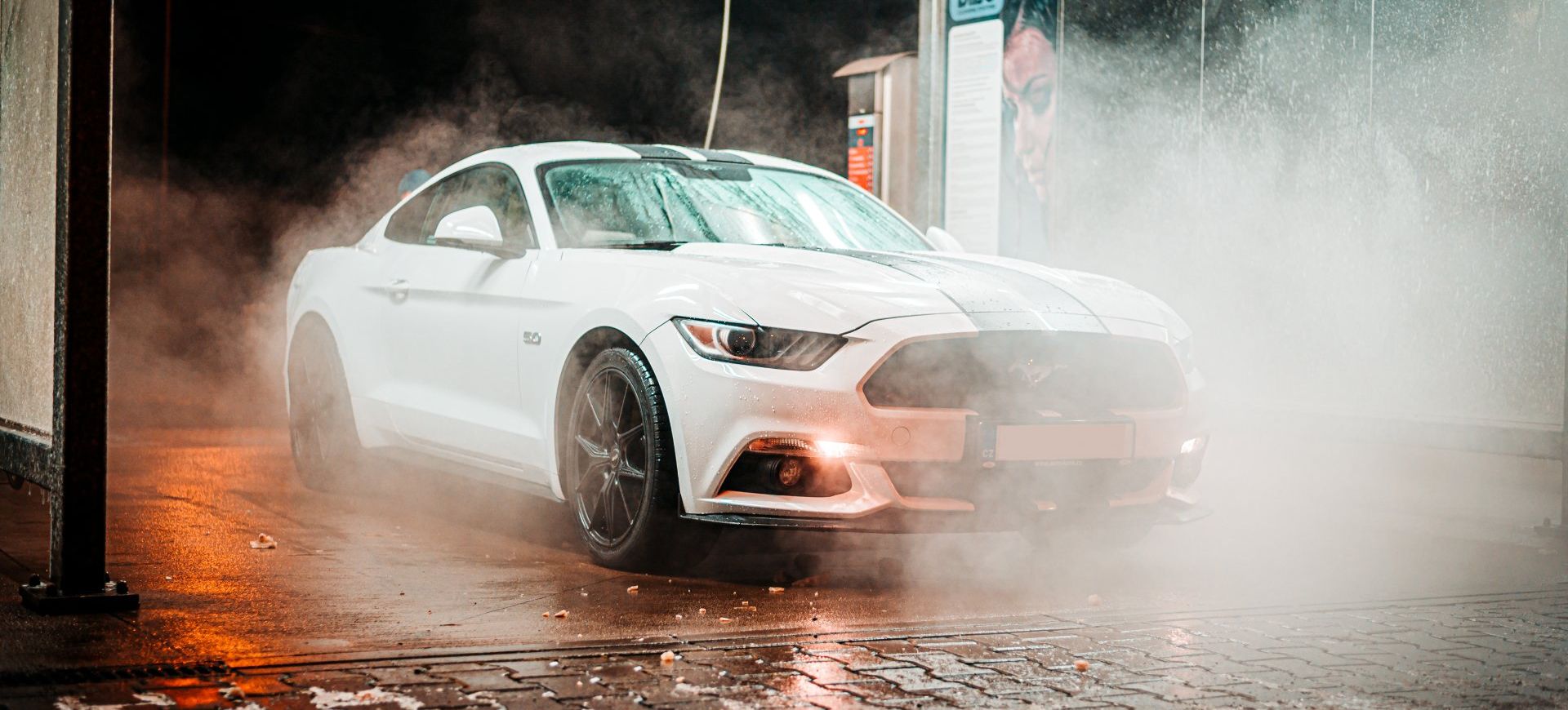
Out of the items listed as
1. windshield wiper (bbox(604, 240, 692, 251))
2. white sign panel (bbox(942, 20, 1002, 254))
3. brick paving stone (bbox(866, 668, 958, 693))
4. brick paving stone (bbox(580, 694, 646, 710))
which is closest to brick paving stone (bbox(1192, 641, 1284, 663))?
brick paving stone (bbox(866, 668, 958, 693))

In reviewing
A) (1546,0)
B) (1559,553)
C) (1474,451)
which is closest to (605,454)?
(1559,553)

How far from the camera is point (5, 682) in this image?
12.5ft

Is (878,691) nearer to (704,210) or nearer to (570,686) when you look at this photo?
(570,686)

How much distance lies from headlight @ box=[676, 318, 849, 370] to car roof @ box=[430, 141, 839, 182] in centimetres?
162

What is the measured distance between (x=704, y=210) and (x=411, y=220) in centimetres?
159

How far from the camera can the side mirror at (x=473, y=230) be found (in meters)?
6.13

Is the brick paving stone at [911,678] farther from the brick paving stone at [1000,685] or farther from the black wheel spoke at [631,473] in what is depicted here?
the black wheel spoke at [631,473]

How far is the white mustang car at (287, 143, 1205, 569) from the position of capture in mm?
5156

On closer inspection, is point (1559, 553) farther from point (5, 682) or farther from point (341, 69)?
A: point (341, 69)

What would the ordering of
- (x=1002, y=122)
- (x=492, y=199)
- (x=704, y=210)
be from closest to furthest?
(x=704, y=210) → (x=492, y=199) → (x=1002, y=122)

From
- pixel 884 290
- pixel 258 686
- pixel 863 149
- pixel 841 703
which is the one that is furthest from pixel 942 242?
pixel 863 149

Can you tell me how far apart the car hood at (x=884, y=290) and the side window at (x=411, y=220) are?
5.19 feet

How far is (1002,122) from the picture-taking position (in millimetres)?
9836

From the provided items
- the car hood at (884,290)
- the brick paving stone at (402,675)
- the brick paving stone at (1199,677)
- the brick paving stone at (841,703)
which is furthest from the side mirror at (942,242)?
the brick paving stone at (402,675)
